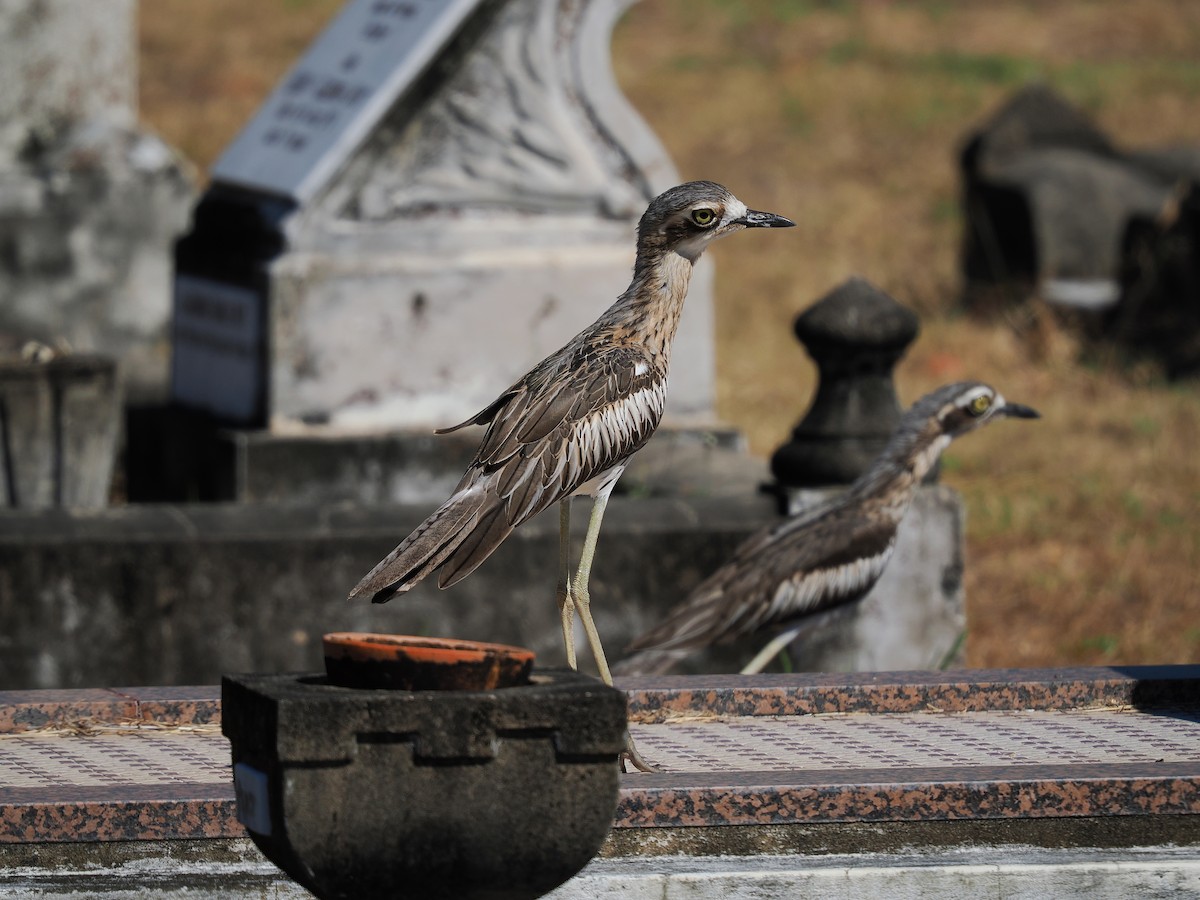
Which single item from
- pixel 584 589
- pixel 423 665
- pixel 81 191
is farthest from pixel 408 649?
pixel 81 191

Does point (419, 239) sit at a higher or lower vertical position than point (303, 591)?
higher

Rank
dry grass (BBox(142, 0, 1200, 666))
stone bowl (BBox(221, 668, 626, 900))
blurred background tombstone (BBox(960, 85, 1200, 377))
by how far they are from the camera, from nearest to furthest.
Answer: stone bowl (BBox(221, 668, 626, 900)) → dry grass (BBox(142, 0, 1200, 666)) → blurred background tombstone (BBox(960, 85, 1200, 377))

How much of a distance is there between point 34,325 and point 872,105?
1486cm

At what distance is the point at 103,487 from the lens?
8.70m

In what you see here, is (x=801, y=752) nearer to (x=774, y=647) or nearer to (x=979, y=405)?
(x=774, y=647)

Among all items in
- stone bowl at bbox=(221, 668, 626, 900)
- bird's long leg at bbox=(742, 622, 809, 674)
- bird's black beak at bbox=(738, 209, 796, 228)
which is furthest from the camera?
bird's long leg at bbox=(742, 622, 809, 674)

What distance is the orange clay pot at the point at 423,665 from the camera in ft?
12.1

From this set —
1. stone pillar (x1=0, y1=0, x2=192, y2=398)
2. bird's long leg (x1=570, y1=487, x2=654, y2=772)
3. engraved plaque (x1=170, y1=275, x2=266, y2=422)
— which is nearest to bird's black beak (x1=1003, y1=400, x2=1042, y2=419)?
bird's long leg (x1=570, y1=487, x2=654, y2=772)

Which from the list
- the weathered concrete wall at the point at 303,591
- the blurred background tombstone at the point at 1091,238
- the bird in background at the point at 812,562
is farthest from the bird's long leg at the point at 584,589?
the blurred background tombstone at the point at 1091,238

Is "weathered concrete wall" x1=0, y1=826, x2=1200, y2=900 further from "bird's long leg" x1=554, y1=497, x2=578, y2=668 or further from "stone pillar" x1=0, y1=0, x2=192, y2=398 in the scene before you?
"stone pillar" x1=0, y1=0, x2=192, y2=398

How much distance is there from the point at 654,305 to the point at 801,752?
1.18 meters

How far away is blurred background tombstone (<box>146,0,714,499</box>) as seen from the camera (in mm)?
8555

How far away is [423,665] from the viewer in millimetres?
3676

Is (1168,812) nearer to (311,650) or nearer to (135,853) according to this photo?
(135,853)
